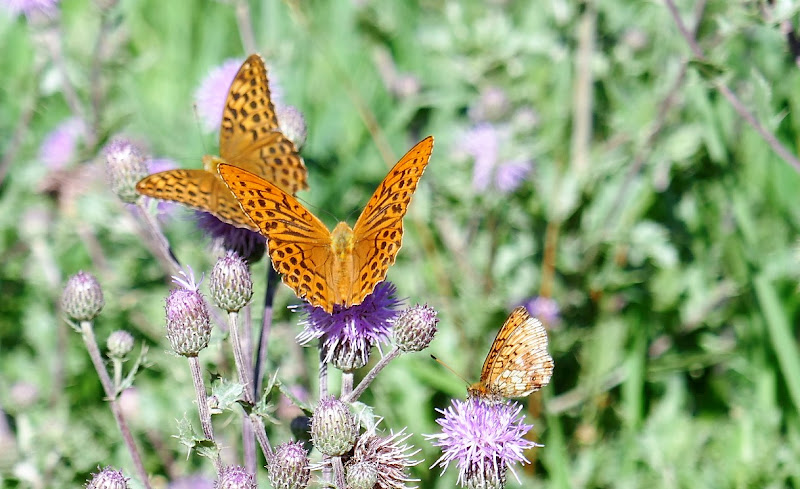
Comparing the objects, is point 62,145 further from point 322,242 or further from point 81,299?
point 322,242

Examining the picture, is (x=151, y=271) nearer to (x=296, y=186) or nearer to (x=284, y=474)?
(x=296, y=186)

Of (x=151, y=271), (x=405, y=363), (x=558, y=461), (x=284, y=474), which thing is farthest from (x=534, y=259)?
(x=284, y=474)

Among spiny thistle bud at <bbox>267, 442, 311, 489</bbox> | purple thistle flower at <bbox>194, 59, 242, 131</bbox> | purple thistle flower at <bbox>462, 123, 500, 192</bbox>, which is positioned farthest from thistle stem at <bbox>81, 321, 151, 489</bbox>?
purple thistle flower at <bbox>462, 123, 500, 192</bbox>

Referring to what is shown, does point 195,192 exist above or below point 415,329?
above

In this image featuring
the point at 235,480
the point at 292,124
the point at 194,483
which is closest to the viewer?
the point at 235,480

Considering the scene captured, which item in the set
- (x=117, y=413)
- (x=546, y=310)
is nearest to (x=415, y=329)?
(x=117, y=413)
